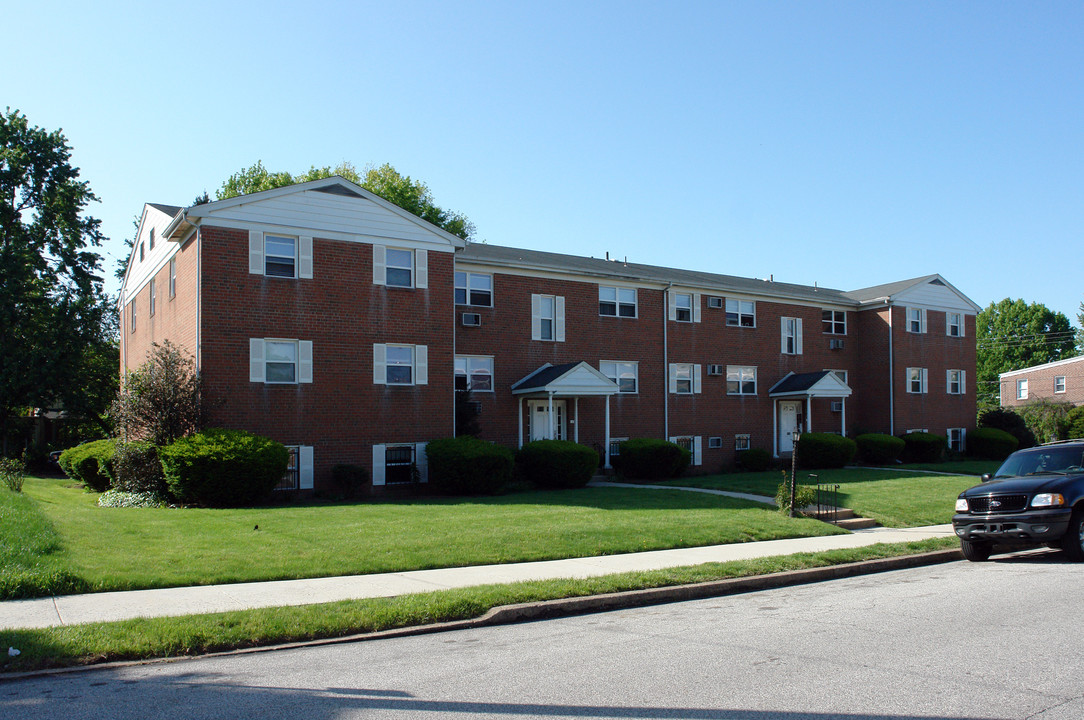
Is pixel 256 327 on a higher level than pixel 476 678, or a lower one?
higher

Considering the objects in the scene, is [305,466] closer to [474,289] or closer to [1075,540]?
[474,289]

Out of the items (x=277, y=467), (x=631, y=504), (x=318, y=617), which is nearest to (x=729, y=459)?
(x=631, y=504)

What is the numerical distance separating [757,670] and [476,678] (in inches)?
86.5

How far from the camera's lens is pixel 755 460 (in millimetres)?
31672

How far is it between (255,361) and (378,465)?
426cm

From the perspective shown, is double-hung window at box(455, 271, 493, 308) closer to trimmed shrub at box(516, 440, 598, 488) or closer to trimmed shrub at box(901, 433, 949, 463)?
trimmed shrub at box(516, 440, 598, 488)

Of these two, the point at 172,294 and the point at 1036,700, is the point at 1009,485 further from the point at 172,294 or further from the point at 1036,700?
the point at 172,294

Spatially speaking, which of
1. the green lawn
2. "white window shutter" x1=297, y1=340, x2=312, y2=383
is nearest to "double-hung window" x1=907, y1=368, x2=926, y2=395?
the green lawn

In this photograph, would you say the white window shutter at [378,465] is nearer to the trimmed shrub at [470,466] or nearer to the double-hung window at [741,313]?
the trimmed shrub at [470,466]

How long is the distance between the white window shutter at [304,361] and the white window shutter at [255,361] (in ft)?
2.98

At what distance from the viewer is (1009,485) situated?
1284 centimetres

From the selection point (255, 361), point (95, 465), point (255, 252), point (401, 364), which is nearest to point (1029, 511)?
point (401, 364)

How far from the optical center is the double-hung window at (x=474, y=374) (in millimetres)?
26234

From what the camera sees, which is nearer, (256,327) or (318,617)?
(318,617)
